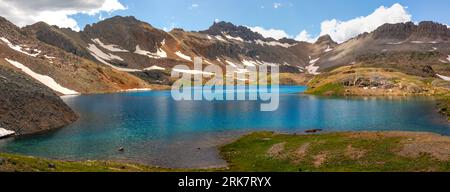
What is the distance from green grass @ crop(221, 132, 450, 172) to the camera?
4812cm

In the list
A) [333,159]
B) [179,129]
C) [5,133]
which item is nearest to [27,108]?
[5,133]

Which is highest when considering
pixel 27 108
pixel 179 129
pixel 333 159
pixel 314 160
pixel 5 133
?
pixel 27 108

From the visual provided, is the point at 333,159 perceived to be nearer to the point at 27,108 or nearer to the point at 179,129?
the point at 179,129

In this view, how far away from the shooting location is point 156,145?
7606cm

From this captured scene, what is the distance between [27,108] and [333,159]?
76076mm

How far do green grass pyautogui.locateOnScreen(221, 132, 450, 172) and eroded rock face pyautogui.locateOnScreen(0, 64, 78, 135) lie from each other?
49.1 meters

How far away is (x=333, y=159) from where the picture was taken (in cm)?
5409

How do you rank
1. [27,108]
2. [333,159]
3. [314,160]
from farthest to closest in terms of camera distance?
[27,108] → [314,160] → [333,159]

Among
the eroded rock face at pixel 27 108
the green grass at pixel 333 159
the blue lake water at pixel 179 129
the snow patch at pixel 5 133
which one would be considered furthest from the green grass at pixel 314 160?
the eroded rock face at pixel 27 108

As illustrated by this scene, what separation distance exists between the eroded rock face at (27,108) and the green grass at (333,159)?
161 ft

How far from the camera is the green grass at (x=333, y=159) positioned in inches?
1895

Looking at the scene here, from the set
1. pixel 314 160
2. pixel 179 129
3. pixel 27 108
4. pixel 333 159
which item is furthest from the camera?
pixel 27 108
